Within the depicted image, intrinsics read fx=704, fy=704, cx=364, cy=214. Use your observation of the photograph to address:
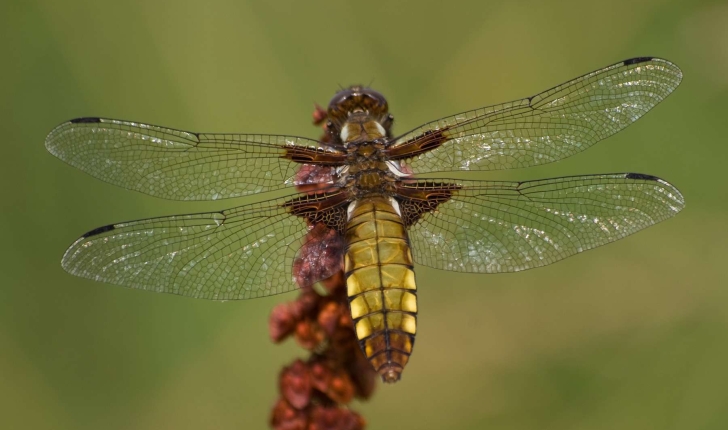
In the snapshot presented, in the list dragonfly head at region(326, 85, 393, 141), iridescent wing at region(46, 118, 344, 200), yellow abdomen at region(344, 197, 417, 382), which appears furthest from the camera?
dragonfly head at region(326, 85, 393, 141)

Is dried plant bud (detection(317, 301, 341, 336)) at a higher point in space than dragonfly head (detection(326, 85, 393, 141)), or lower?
lower

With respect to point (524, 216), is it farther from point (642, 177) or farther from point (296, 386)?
point (296, 386)

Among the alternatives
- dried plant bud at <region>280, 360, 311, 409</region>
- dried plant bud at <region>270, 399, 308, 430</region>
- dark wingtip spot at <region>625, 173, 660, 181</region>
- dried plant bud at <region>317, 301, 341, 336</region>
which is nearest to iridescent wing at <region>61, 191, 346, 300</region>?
dried plant bud at <region>317, 301, 341, 336</region>

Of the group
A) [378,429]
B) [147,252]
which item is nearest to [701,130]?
[378,429]

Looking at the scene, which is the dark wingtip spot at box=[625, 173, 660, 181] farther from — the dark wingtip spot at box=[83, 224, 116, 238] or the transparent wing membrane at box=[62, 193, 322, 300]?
the dark wingtip spot at box=[83, 224, 116, 238]

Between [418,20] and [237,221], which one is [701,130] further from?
[237,221]

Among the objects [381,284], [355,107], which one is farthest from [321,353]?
[355,107]

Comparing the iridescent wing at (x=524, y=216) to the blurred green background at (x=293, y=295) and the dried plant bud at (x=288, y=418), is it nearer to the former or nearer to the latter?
the dried plant bud at (x=288, y=418)
